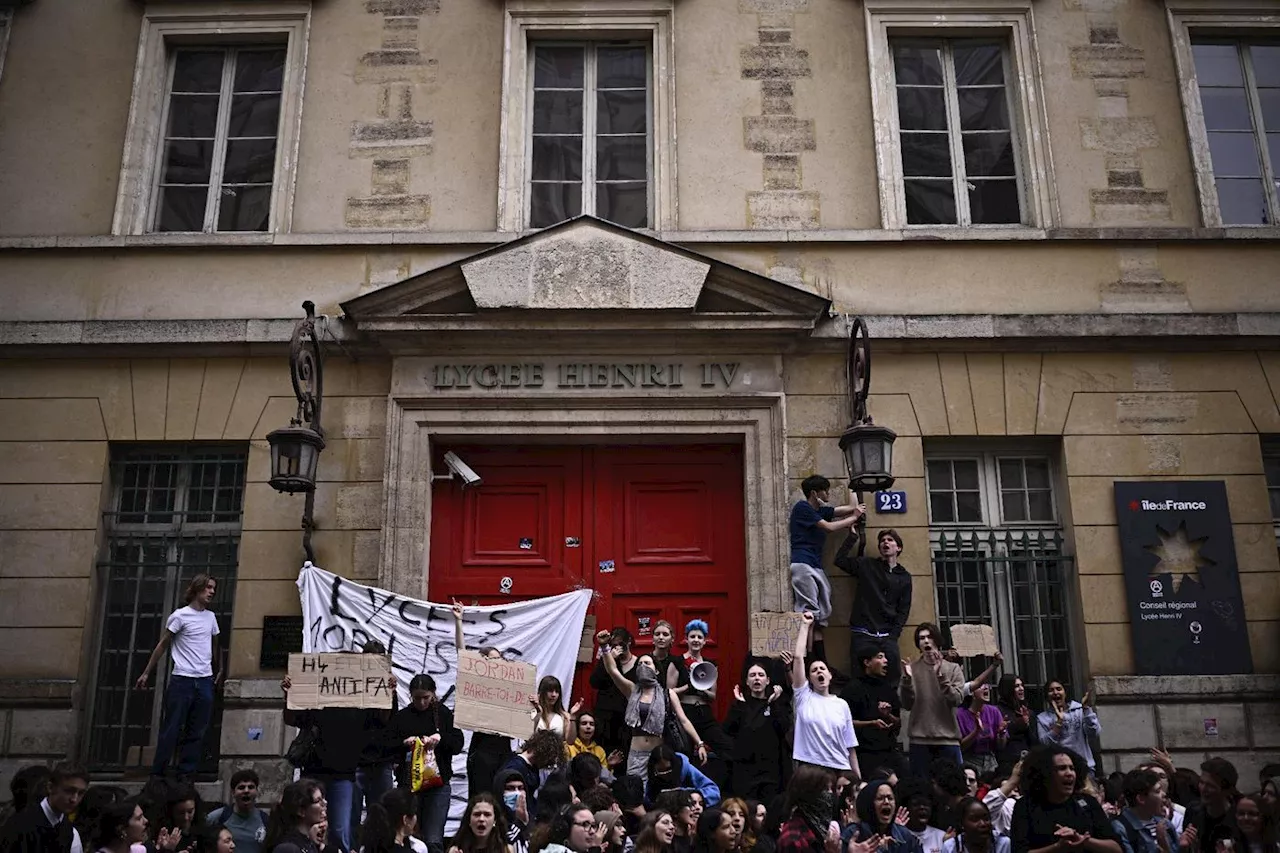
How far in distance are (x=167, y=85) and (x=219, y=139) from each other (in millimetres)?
805

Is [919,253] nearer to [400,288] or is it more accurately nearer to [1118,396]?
[1118,396]

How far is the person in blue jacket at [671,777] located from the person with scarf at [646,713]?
0.17 m

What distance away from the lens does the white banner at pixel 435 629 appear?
946 cm

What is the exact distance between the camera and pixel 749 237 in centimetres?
1088

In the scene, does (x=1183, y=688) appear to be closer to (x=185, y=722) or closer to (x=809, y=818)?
(x=809, y=818)

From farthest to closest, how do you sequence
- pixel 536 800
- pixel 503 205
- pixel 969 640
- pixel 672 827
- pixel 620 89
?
pixel 620 89 → pixel 503 205 → pixel 969 640 → pixel 536 800 → pixel 672 827

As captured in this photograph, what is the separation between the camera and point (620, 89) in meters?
11.7

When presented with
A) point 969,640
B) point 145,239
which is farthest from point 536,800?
point 145,239

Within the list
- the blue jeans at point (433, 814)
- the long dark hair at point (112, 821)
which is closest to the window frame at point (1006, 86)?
the blue jeans at point (433, 814)

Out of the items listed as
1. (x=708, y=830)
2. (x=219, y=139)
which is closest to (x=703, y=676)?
(x=708, y=830)

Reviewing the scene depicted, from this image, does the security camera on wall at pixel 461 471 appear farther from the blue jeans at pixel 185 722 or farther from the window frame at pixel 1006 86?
the window frame at pixel 1006 86

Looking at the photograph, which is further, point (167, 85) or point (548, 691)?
point (167, 85)

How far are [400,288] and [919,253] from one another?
469cm

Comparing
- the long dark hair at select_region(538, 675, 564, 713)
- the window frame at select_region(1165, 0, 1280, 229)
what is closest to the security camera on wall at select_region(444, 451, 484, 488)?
the long dark hair at select_region(538, 675, 564, 713)
